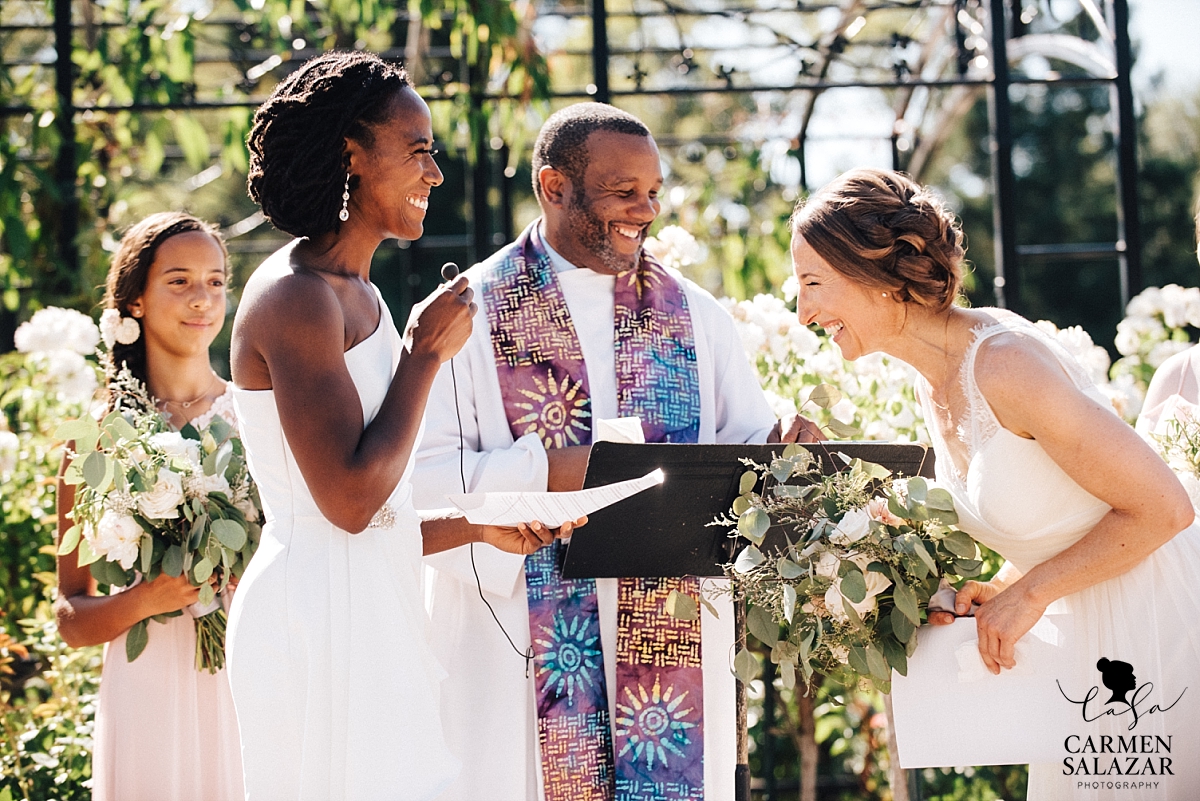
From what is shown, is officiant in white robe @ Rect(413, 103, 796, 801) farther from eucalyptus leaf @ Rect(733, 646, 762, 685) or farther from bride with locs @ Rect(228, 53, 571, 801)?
bride with locs @ Rect(228, 53, 571, 801)

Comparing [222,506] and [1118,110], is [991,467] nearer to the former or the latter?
[222,506]

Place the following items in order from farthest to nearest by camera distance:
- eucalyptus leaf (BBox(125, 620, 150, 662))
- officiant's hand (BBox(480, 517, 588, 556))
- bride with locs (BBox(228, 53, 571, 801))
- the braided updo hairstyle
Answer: eucalyptus leaf (BBox(125, 620, 150, 662)), officiant's hand (BBox(480, 517, 588, 556)), the braided updo hairstyle, bride with locs (BBox(228, 53, 571, 801))

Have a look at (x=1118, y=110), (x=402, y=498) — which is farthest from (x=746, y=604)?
(x=1118, y=110)

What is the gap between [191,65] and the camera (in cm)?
579

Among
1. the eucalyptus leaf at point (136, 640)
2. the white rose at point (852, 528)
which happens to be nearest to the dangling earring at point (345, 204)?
the white rose at point (852, 528)

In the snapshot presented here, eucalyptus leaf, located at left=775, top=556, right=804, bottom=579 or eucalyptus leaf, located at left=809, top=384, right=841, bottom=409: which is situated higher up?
eucalyptus leaf, located at left=809, top=384, right=841, bottom=409

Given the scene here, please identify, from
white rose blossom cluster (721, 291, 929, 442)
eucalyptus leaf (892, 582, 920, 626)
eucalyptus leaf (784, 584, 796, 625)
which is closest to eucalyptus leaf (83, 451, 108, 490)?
eucalyptus leaf (784, 584, 796, 625)

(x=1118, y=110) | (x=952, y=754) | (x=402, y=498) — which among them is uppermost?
(x=1118, y=110)

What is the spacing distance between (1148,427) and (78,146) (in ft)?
15.6

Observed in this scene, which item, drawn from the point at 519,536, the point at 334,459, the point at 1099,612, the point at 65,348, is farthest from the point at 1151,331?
the point at 65,348

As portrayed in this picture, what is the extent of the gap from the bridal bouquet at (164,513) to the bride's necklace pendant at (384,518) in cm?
70

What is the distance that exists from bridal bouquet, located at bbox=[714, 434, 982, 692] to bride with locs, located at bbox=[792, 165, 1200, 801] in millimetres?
107

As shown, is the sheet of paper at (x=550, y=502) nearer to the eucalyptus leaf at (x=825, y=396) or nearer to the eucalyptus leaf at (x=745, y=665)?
the eucalyptus leaf at (x=745, y=665)

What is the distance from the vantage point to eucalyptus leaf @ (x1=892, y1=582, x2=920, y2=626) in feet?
8.62
